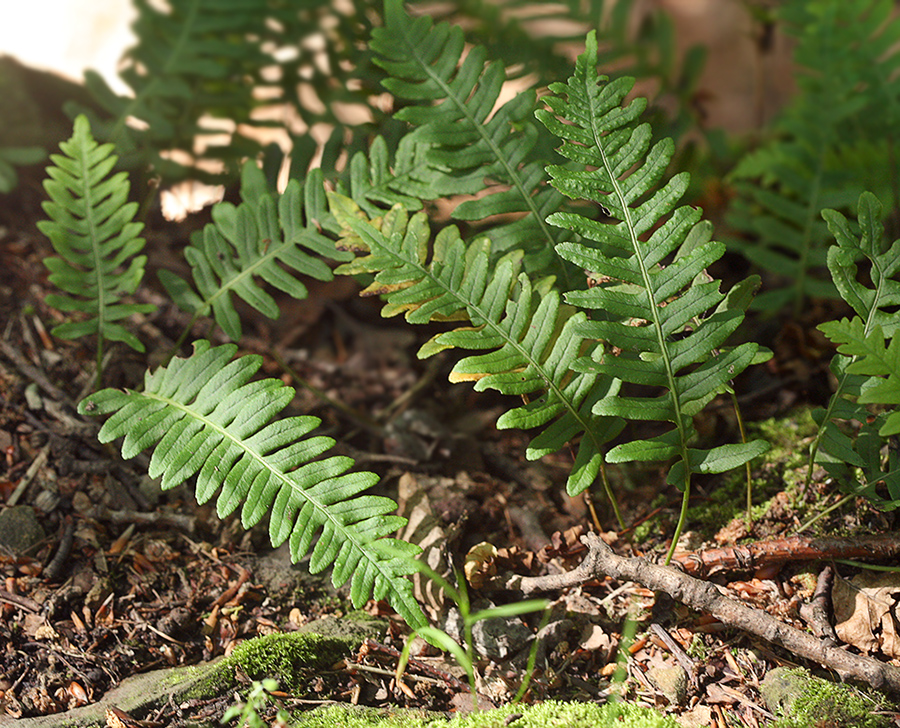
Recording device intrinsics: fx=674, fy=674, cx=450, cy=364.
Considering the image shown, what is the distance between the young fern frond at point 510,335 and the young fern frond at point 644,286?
91 millimetres

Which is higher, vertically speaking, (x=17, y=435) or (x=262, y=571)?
(x=17, y=435)

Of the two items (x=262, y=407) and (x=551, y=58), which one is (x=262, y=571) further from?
(x=551, y=58)

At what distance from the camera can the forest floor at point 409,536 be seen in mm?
1814

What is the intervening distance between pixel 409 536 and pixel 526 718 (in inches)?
26.2

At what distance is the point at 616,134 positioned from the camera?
1866 mm

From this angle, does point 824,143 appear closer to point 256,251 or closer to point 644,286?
point 644,286

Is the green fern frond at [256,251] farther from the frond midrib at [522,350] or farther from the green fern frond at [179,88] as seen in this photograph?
the green fern frond at [179,88]

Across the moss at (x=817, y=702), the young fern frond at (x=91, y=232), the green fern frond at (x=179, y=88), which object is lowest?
the moss at (x=817, y=702)

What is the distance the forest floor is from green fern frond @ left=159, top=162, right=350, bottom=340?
0.48 metres

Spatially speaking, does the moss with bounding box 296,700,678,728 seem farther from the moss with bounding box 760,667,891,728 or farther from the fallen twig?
the fallen twig

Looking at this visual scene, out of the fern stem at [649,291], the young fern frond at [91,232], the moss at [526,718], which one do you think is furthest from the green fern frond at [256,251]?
the moss at [526,718]

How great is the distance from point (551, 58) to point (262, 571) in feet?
7.68

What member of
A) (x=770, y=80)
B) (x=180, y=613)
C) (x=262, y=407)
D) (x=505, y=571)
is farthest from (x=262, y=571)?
(x=770, y=80)

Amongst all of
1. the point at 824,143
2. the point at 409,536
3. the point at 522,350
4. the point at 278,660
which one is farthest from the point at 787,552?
the point at 824,143
